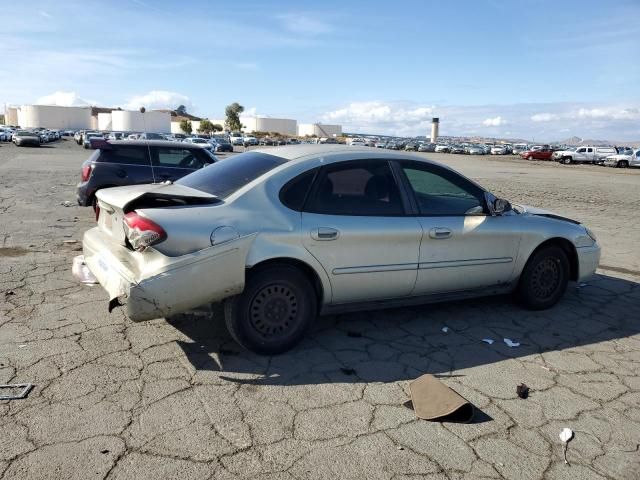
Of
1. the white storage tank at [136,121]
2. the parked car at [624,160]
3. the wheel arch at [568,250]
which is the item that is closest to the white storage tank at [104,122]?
the white storage tank at [136,121]

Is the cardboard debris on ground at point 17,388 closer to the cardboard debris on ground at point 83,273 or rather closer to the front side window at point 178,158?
the cardboard debris on ground at point 83,273

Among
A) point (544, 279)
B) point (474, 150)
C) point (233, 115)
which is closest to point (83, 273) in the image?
point (544, 279)

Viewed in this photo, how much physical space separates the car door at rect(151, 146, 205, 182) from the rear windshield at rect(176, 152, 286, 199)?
17.6 ft

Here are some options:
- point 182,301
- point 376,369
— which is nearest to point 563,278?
point 376,369

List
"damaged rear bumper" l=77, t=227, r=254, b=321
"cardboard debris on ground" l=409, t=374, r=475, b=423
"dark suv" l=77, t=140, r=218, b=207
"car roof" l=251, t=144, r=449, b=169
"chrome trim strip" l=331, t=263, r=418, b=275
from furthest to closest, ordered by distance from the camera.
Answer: "dark suv" l=77, t=140, r=218, b=207 < "car roof" l=251, t=144, r=449, b=169 < "chrome trim strip" l=331, t=263, r=418, b=275 < "damaged rear bumper" l=77, t=227, r=254, b=321 < "cardboard debris on ground" l=409, t=374, r=475, b=423

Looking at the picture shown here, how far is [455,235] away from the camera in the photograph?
15.0 ft

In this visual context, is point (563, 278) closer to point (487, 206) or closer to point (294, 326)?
point (487, 206)

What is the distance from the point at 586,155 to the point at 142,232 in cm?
5295

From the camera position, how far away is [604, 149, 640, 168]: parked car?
4384 centimetres

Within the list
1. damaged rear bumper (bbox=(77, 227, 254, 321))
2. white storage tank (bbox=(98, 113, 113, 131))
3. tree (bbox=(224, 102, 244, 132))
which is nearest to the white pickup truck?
Result: damaged rear bumper (bbox=(77, 227, 254, 321))

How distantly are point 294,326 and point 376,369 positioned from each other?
699 mm

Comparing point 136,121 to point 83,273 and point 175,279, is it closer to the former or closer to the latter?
point 83,273

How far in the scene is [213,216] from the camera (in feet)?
12.0

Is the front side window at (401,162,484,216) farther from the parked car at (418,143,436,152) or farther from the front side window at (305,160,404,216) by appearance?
the parked car at (418,143,436,152)
